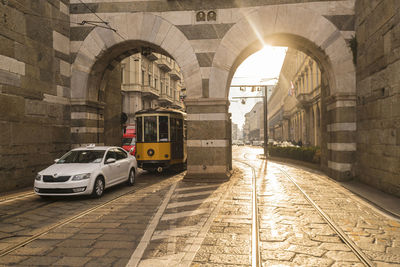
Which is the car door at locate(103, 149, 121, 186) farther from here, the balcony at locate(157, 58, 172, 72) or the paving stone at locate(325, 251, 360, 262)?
the balcony at locate(157, 58, 172, 72)

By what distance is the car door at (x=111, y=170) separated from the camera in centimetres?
826

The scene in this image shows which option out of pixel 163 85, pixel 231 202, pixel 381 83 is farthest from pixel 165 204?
pixel 163 85

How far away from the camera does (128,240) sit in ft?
14.6

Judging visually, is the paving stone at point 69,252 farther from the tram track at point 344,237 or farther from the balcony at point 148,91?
the balcony at point 148,91

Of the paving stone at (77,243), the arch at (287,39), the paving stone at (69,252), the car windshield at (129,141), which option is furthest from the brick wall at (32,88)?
the car windshield at (129,141)

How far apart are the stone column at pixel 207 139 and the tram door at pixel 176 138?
2293 millimetres

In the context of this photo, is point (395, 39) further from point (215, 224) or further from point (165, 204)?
point (165, 204)

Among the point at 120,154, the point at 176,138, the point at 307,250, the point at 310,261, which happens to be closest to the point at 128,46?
the point at 176,138

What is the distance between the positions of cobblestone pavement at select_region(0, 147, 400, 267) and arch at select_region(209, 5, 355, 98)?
14.6 ft

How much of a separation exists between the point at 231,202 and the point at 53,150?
7.47m

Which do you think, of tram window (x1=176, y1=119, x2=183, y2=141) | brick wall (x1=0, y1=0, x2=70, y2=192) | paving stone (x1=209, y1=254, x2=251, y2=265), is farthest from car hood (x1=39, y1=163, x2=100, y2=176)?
tram window (x1=176, y1=119, x2=183, y2=141)

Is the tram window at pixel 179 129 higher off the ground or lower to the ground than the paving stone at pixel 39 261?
higher

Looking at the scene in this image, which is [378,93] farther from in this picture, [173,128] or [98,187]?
[98,187]

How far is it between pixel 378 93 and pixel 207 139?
5713 mm
